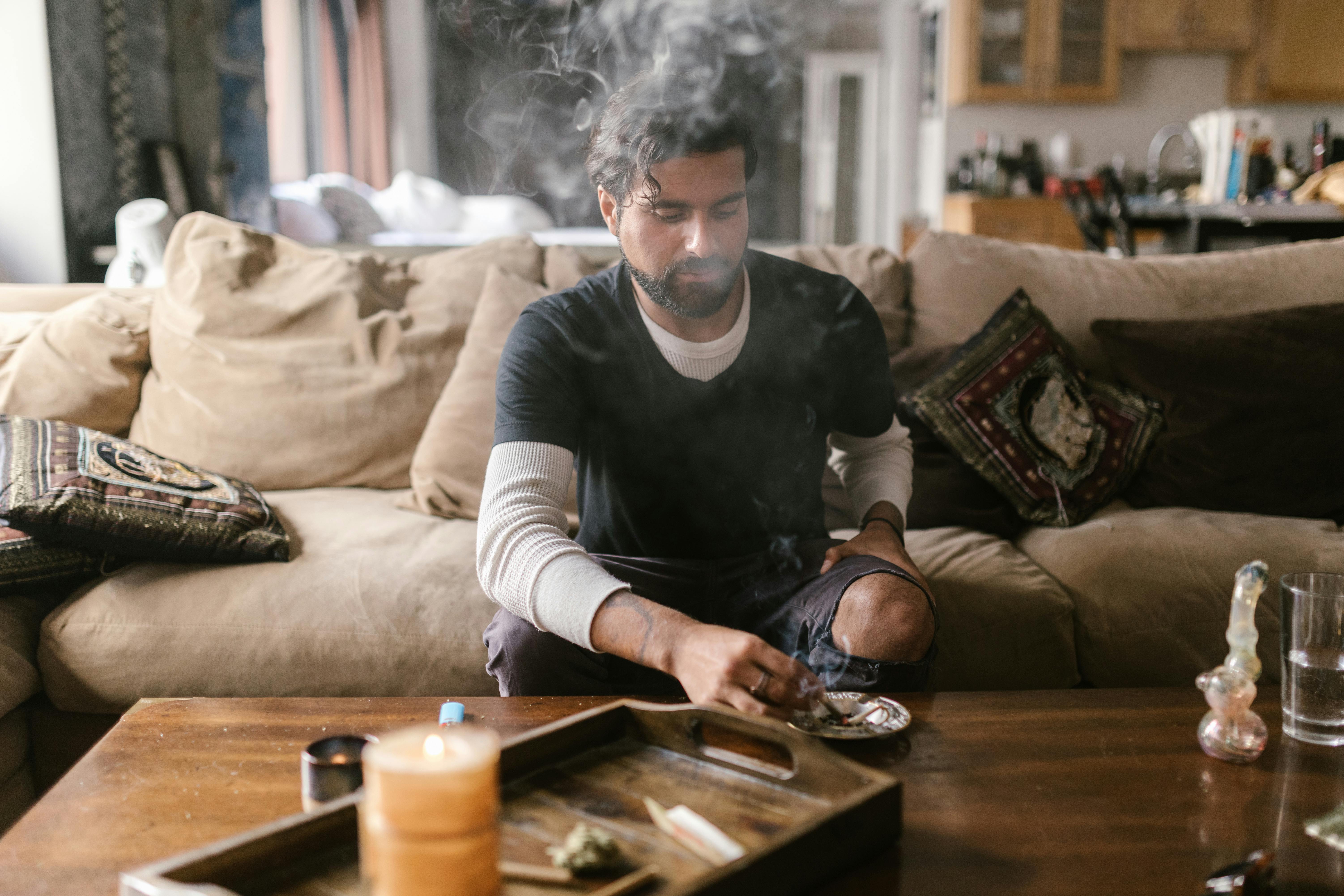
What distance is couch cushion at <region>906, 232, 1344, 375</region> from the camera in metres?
2.09

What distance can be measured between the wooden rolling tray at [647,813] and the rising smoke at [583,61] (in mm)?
986

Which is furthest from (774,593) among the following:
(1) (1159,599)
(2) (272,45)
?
(2) (272,45)

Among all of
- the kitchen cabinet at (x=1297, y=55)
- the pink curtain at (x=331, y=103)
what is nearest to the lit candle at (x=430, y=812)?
the pink curtain at (x=331, y=103)

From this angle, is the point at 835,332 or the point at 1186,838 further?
the point at 835,332

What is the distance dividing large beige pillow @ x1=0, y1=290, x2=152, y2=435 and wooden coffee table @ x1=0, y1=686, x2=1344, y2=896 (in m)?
1.10

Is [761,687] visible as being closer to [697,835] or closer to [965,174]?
[697,835]

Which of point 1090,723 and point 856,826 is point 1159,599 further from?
point 856,826

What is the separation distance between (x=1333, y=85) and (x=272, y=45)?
5.90 m

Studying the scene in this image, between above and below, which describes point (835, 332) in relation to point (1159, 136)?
below

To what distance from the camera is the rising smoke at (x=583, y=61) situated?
1.74 meters

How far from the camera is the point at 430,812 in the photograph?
0.52 meters

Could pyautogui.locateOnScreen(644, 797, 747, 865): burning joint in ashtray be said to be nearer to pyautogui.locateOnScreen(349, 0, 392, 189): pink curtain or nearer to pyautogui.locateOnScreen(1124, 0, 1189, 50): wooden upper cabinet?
pyautogui.locateOnScreen(349, 0, 392, 189): pink curtain

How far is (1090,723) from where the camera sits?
1.05 metres

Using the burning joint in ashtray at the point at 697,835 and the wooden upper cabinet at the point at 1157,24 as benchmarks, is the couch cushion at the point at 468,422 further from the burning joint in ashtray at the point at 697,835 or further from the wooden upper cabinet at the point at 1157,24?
the wooden upper cabinet at the point at 1157,24
